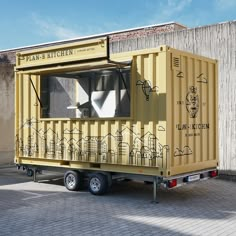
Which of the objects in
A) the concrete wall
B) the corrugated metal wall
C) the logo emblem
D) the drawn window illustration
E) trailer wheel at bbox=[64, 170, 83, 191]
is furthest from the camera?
the concrete wall

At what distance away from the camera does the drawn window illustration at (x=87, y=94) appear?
30.9ft

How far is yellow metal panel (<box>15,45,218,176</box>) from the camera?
27.5 ft

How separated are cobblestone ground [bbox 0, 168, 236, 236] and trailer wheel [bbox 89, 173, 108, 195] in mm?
167

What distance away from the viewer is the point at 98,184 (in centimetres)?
930

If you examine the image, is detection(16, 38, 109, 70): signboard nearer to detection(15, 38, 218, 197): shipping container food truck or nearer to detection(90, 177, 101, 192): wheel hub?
detection(15, 38, 218, 197): shipping container food truck

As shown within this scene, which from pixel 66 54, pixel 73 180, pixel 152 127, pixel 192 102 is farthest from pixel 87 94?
pixel 192 102

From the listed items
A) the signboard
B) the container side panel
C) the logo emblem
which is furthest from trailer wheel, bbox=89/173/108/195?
the signboard

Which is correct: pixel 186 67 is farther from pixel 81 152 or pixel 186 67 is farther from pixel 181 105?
pixel 81 152

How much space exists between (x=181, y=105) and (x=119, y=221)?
2948mm

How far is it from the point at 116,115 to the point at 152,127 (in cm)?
124

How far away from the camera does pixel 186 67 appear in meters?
8.83

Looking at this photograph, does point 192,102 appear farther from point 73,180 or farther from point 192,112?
point 73,180

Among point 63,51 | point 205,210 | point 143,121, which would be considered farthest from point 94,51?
point 205,210

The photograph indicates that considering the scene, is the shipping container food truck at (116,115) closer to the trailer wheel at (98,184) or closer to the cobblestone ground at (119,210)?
the trailer wheel at (98,184)
